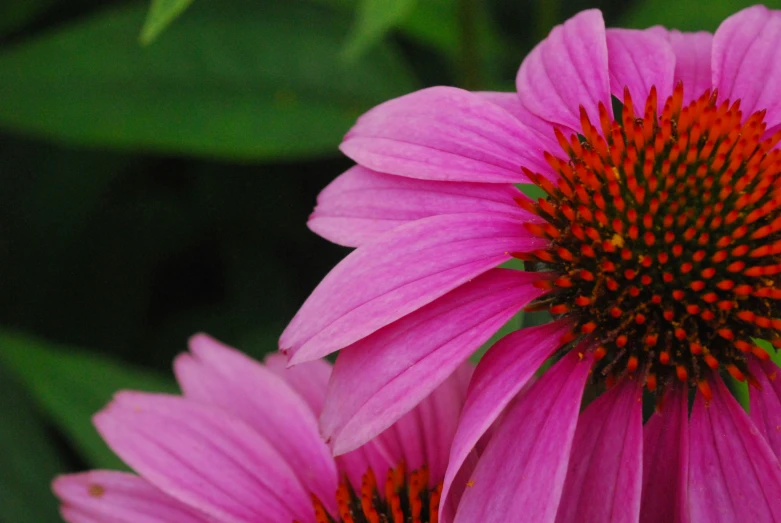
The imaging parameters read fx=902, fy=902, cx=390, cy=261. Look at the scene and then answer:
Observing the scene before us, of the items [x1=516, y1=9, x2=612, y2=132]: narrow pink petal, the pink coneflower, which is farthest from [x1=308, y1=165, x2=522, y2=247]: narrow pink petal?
[x1=516, y1=9, x2=612, y2=132]: narrow pink petal

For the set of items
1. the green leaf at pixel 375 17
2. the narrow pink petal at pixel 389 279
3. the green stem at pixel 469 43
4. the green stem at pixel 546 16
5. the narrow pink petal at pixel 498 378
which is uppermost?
the green stem at pixel 546 16

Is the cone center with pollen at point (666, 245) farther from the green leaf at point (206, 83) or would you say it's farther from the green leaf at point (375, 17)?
the green leaf at point (206, 83)

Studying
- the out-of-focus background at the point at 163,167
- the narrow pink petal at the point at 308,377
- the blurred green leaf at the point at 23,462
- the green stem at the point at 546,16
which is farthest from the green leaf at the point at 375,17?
the blurred green leaf at the point at 23,462

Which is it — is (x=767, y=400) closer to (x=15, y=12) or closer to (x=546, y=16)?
(x=546, y=16)

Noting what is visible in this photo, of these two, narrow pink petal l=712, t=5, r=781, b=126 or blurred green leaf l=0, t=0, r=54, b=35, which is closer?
narrow pink petal l=712, t=5, r=781, b=126

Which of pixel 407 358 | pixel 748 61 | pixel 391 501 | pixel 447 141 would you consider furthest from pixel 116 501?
pixel 748 61

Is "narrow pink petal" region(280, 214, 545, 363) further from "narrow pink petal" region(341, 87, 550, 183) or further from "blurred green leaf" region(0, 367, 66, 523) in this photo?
"blurred green leaf" region(0, 367, 66, 523)
